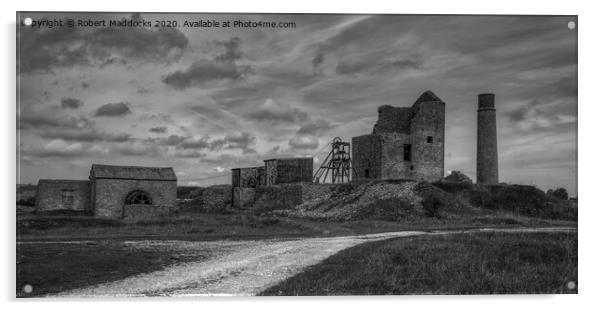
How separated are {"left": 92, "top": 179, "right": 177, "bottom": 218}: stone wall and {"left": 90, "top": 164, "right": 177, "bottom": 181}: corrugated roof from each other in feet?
0.87

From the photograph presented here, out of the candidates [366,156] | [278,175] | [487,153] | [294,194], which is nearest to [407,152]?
[366,156]

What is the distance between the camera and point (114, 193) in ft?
113

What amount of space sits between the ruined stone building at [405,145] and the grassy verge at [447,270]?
70.3 feet

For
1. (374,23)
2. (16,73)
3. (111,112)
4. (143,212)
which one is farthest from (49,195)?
(374,23)

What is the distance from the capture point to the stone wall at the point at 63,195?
33.9 meters

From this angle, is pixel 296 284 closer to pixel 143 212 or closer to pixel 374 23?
pixel 374 23

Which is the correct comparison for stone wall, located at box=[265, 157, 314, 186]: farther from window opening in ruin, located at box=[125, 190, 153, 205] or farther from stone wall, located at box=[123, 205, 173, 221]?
stone wall, located at box=[123, 205, 173, 221]

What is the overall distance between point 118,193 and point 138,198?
4.81 feet

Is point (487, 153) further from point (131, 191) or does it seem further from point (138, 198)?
point (131, 191)

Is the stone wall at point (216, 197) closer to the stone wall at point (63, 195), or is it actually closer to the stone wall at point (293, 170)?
the stone wall at point (293, 170)

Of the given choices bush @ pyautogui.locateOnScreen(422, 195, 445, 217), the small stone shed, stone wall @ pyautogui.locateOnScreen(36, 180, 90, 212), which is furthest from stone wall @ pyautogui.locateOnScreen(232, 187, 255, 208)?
bush @ pyautogui.locateOnScreen(422, 195, 445, 217)

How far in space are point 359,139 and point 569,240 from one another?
80.4 ft

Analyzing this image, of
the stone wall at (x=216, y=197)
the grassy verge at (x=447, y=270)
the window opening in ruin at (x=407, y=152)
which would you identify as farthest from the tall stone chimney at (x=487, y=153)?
the stone wall at (x=216, y=197)

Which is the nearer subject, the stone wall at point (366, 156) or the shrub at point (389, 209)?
the shrub at point (389, 209)
